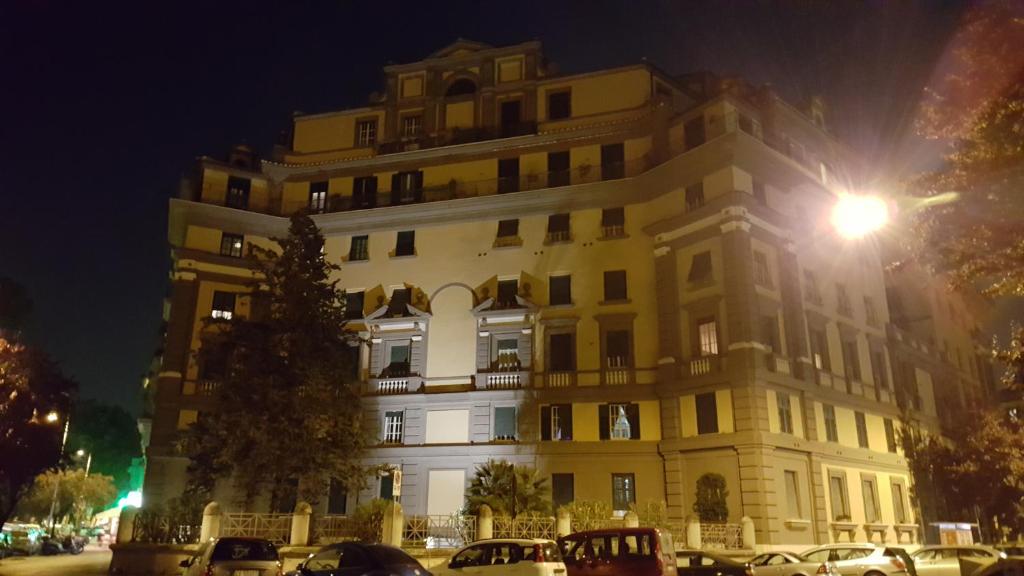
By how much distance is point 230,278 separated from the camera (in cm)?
4084

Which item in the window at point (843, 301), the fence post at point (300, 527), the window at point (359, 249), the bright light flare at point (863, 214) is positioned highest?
the window at point (359, 249)

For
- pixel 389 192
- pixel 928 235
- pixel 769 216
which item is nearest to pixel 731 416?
pixel 769 216

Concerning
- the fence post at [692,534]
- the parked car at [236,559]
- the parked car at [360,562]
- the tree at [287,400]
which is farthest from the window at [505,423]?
the parked car at [360,562]

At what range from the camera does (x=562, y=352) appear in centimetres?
3728

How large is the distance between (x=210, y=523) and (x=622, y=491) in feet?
60.0

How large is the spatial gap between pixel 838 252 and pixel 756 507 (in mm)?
16412

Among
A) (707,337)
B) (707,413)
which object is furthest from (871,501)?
(707,337)

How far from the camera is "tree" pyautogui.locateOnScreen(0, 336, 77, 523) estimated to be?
41.3 metres

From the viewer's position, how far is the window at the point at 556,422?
35938mm

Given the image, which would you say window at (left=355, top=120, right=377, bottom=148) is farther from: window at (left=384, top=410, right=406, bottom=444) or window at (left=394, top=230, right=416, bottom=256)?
window at (left=384, top=410, right=406, bottom=444)

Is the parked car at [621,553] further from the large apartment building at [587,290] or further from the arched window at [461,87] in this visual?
the arched window at [461,87]

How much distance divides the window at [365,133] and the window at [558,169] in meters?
11.3

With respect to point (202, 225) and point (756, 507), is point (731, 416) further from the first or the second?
point (202, 225)

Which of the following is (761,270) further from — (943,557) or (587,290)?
(943,557)
